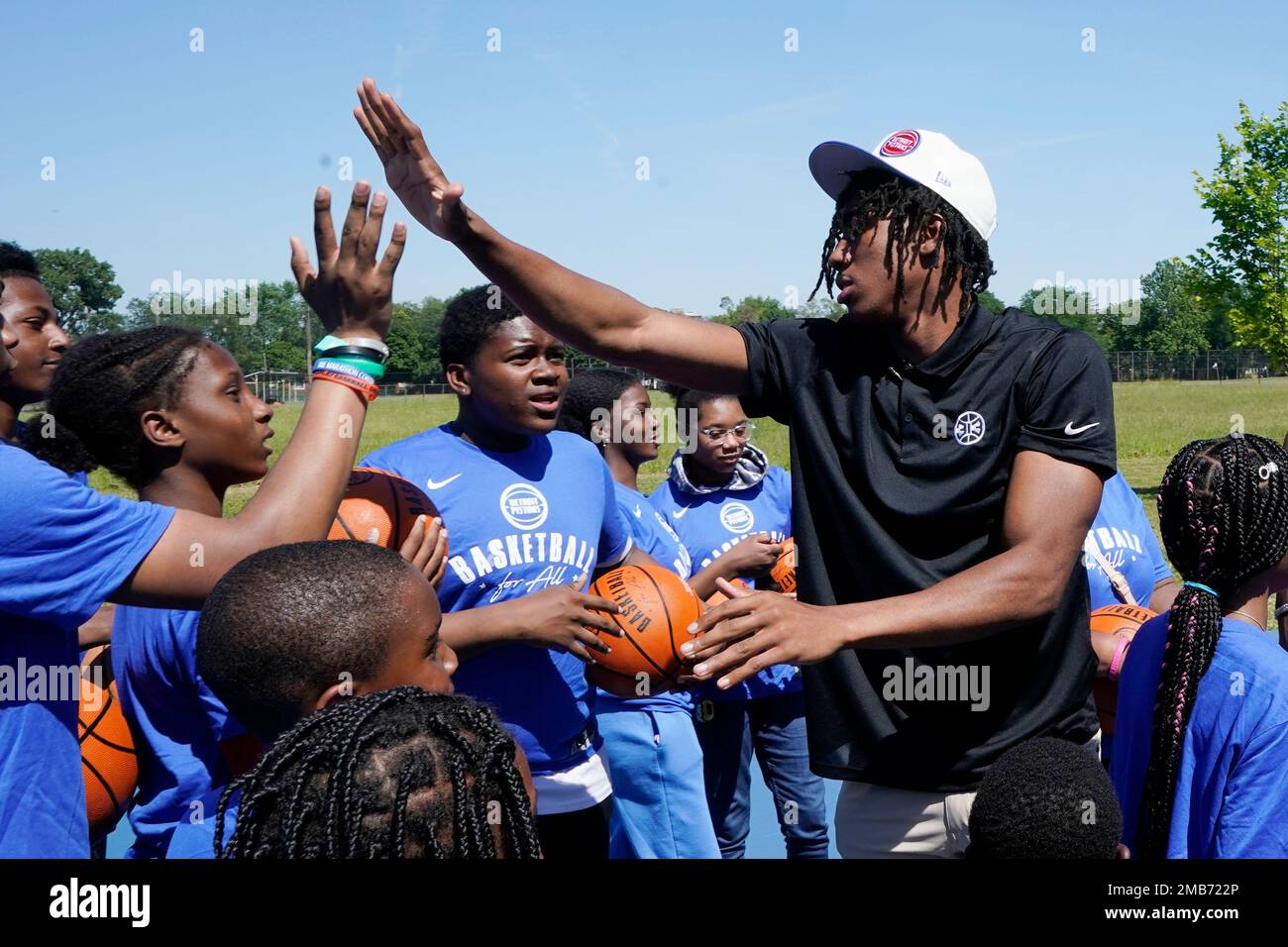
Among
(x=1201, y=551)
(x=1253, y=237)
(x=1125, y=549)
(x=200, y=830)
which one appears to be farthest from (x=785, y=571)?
(x=1253, y=237)

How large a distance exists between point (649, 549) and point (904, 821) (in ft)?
7.72

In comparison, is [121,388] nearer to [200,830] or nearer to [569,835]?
[200,830]

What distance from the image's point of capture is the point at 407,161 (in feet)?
8.91

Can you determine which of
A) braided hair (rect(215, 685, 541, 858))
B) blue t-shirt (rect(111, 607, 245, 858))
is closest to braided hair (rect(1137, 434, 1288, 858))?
braided hair (rect(215, 685, 541, 858))

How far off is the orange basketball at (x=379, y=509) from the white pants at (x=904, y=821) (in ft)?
4.78

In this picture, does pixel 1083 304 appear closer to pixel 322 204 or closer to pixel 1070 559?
pixel 1070 559

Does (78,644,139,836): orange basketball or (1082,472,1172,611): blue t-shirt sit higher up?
(1082,472,1172,611): blue t-shirt

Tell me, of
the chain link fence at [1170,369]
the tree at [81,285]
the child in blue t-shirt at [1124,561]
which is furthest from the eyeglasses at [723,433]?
the tree at [81,285]

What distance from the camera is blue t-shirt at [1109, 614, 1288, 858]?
2414 millimetres

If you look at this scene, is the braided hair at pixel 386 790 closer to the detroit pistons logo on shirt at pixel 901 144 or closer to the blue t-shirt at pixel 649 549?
the detroit pistons logo on shirt at pixel 901 144

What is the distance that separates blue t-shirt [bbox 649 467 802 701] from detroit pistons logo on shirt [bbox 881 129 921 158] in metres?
3.04

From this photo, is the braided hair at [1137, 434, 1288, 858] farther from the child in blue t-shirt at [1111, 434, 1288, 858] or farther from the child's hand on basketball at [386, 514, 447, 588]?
the child's hand on basketball at [386, 514, 447, 588]
